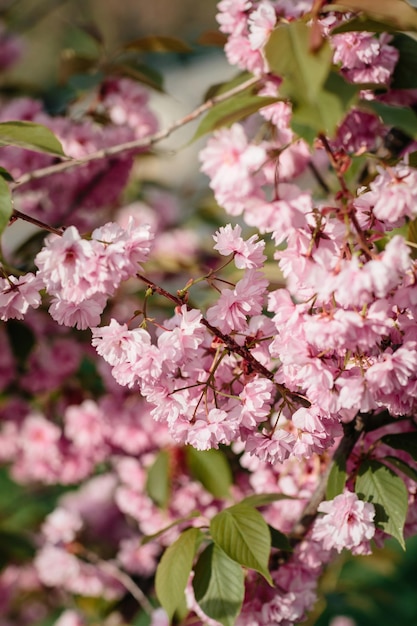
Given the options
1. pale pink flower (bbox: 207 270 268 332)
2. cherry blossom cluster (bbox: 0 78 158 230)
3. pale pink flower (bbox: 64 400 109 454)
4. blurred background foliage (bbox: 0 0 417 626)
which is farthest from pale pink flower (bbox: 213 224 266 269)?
→ pale pink flower (bbox: 64 400 109 454)

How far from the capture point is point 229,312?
0.76 m

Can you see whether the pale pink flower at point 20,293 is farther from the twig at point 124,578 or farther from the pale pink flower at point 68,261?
the twig at point 124,578

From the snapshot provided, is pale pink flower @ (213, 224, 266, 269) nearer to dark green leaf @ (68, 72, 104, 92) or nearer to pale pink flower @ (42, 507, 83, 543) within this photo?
dark green leaf @ (68, 72, 104, 92)

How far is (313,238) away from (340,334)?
3.5 inches

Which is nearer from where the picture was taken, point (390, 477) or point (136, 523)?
point (390, 477)

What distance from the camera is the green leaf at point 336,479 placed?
85 cm

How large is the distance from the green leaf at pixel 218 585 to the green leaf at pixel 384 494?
6.6 inches

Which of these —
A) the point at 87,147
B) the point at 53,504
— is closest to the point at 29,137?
the point at 87,147

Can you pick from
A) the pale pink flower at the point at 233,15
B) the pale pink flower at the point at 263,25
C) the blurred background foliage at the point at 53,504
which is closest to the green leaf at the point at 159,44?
the blurred background foliage at the point at 53,504

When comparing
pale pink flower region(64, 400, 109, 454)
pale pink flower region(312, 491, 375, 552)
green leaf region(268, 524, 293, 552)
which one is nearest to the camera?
pale pink flower region(312, 491, 375, 552)

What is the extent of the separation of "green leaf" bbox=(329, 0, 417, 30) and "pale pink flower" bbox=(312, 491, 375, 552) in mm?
459

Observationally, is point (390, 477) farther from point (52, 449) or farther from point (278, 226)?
point (52, 449)

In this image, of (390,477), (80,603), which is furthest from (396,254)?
(80,603)

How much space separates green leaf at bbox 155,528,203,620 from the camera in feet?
2.81
